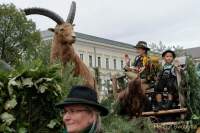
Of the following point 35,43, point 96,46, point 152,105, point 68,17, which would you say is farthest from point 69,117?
point 96,46

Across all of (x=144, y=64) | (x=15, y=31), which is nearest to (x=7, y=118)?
(x=144, y=64)

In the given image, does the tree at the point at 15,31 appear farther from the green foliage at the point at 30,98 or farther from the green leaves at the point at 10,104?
the green leaves at the point at 10,104

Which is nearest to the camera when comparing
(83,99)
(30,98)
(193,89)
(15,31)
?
(83,99)

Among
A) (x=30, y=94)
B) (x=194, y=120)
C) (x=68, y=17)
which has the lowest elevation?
(x=194, y=120)

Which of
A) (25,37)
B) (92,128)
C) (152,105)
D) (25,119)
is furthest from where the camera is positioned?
(25,37)

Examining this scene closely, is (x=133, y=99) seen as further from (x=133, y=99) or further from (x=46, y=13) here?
(x=46, y=13)

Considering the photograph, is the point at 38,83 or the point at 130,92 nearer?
the point at 38,83

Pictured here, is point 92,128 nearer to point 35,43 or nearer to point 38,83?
point 38,83

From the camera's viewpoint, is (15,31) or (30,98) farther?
(15,31)

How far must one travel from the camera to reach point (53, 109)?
5289 millimetres

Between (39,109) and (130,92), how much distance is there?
4.78m

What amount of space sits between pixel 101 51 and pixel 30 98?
74.8m

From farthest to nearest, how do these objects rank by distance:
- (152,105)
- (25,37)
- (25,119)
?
1. (25,37)
2. (152,105)
3. (25,119)

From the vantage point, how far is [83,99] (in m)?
3.73
